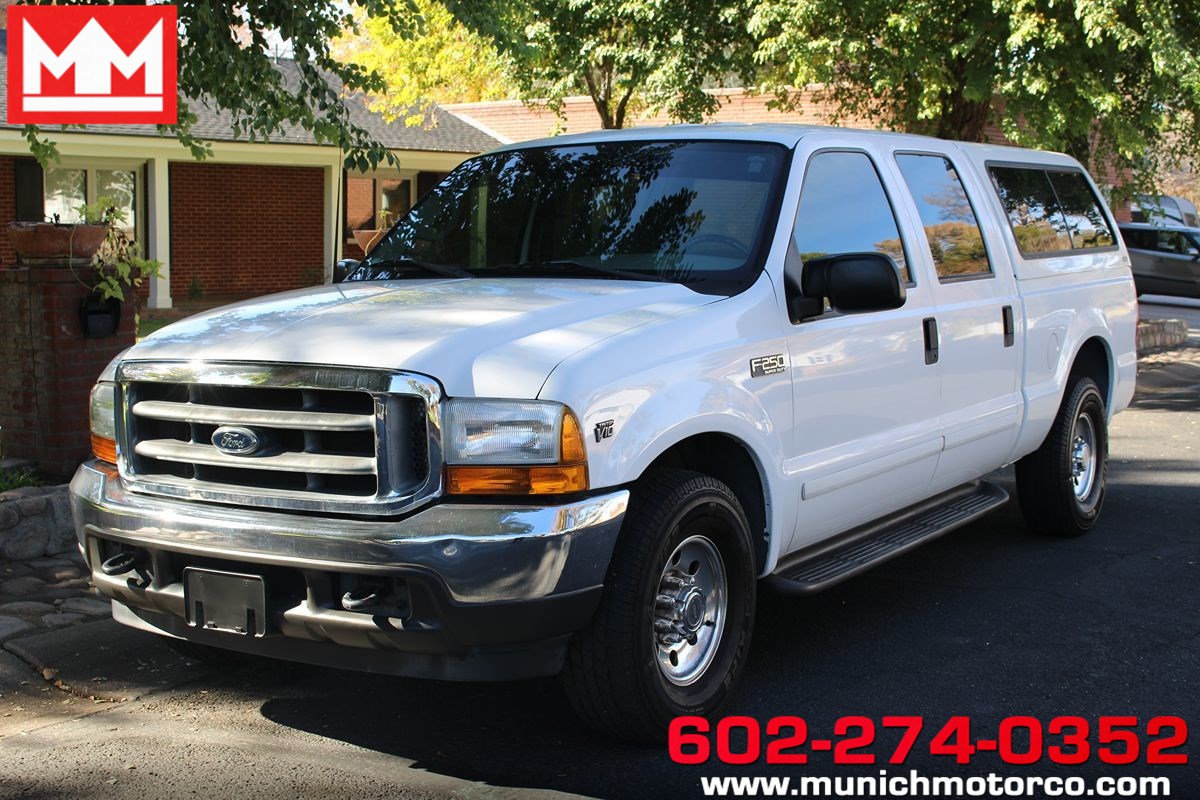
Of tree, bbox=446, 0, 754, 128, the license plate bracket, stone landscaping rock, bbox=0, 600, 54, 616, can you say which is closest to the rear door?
the license plate bracket

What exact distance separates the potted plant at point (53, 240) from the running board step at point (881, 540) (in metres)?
4.24

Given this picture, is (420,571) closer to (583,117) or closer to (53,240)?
(53,240)

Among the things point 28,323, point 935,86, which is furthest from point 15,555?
point 935,86

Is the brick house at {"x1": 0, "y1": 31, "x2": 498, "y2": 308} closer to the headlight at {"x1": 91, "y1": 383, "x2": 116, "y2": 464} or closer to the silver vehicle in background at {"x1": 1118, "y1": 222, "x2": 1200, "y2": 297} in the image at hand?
the silver vehicle in background at {"x1": 1118, "y1": 222, "x2": 1200, "y2": 297}

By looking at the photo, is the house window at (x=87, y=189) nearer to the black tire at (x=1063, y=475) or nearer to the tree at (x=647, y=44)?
the tree at (x=647, y=44)

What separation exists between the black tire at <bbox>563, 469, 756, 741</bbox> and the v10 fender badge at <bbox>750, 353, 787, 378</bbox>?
0.42 metres

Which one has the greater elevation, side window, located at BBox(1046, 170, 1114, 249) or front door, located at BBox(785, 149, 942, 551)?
side window, located at BBox(1046, 170, 1114, 249)

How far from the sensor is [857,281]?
475cm

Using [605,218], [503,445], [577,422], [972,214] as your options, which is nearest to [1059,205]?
[972,214]

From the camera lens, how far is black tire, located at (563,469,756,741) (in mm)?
4043

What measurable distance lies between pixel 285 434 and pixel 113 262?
3908 millimetres

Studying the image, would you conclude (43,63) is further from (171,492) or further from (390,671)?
(390,671)

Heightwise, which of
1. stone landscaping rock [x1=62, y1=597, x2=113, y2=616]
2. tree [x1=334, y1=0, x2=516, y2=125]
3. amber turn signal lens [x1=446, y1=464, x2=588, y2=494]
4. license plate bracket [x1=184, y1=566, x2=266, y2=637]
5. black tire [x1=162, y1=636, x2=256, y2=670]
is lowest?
stone landscaping rock [x1=62, y1=597, x2=113, y2=616]

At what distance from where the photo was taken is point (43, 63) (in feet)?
31.4
